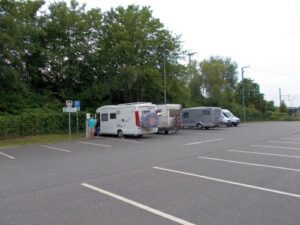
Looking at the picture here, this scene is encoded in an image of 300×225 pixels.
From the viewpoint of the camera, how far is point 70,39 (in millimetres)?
36125

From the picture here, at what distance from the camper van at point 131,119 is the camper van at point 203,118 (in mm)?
11357

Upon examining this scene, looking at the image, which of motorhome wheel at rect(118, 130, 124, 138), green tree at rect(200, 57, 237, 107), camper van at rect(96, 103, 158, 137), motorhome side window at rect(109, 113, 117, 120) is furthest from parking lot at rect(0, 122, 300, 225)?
green tree at rect(200, 57, 237, 107)

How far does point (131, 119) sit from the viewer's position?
2506 centimetres

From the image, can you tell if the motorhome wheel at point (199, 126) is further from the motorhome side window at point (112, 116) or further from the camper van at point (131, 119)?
the motorhome side window at point (112, 116)

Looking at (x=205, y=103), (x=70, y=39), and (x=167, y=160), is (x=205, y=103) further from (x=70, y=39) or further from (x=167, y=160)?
(x=167, y=160)

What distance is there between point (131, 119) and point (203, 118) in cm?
1329

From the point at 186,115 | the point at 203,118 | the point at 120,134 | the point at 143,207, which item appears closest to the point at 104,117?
the point at 120,134

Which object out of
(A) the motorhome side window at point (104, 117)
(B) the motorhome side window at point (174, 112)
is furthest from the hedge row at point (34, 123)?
(B) the motorhome side window at point (174, 112)

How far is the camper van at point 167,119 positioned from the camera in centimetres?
2976

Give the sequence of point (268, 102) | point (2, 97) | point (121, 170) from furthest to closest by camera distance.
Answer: point (268, 102), point (2, 97), point (121, 170)

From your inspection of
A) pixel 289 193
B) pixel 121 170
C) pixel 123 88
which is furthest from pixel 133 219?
pixel 123 88

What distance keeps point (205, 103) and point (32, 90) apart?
33727 millimetres

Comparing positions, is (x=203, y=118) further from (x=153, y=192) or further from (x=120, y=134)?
(x=153, y=192)

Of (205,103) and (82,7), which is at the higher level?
(82,7)
